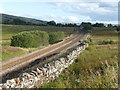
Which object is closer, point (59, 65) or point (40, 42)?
point (59, 65)

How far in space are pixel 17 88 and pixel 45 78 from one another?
6.40ft

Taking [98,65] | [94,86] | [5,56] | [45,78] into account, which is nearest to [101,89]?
[94,86]

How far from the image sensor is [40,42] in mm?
52500

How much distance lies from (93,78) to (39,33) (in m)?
47.6

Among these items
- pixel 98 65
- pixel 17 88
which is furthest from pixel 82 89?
pixel 98 65

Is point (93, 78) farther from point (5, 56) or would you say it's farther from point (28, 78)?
point (5, 56)

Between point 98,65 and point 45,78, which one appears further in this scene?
point 98,65

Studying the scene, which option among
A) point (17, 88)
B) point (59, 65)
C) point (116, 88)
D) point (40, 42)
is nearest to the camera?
A: point (116, 88)

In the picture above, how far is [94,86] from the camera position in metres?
6.93

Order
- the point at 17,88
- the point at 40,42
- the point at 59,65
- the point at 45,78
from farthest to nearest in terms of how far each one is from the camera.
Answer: the point at 40,42
the point at 59,65
the point at 45,78
the point at 17,88

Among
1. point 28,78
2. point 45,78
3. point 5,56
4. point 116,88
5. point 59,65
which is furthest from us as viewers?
point 5,56

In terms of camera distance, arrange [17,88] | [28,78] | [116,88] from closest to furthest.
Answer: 1. [116,88]
2. [17,88]
3. [28,78]

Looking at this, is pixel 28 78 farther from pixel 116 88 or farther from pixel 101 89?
pixel 116 88

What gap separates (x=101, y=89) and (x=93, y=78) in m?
1.12
